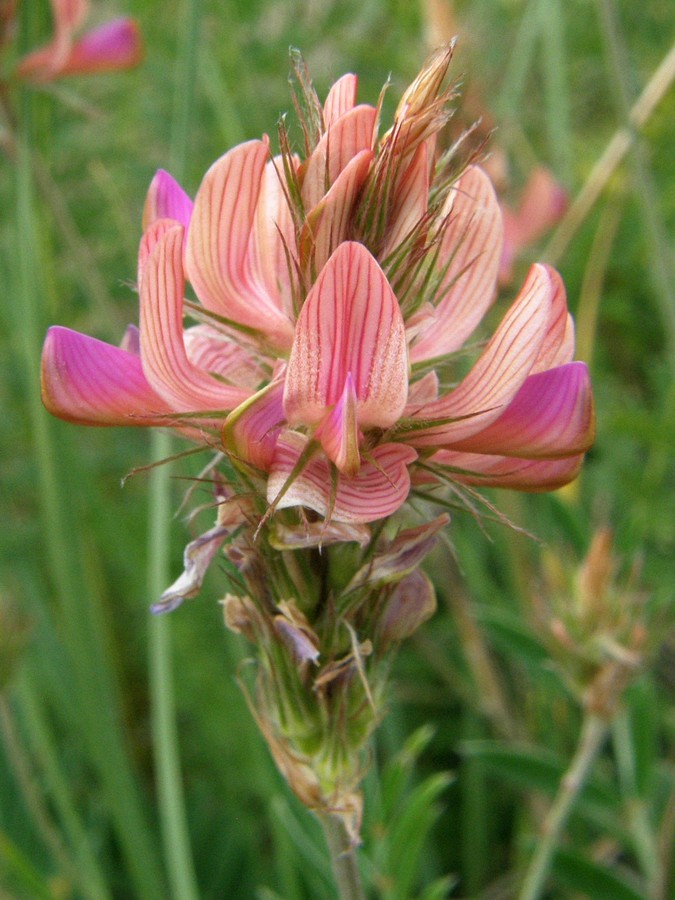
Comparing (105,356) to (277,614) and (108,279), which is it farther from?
(108,279)

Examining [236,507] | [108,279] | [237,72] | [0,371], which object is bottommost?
[236,507]

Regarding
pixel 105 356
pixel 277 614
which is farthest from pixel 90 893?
pixel 105 356

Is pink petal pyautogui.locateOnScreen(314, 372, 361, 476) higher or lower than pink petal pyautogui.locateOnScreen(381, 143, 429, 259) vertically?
lower

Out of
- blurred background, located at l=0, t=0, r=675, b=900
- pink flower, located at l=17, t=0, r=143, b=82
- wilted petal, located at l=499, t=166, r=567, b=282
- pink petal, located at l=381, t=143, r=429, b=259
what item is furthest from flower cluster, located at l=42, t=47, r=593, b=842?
wilted petal, located at l=499, t=166, r=567, b=282

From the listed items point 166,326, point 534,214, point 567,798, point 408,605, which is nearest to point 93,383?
point 166,326

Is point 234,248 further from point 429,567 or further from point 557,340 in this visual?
point 429,567

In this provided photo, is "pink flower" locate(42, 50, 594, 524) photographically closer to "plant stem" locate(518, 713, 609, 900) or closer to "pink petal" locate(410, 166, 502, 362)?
"pink petal" locate(410, 166, 502, 362)

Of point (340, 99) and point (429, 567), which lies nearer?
point (340, 99)
